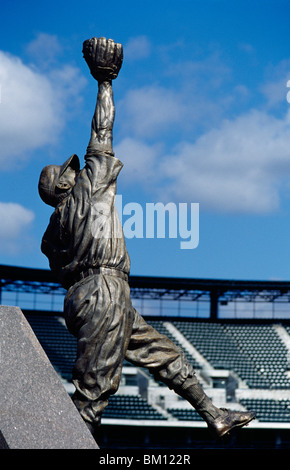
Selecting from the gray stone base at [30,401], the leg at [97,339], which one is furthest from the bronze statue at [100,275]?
the gray stone base at [30,401]

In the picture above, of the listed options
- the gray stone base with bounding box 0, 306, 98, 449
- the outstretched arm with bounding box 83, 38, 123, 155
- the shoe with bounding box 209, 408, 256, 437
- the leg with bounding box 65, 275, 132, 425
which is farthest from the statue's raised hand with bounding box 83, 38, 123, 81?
the shoe with bounding box 209, 408, 256, 437

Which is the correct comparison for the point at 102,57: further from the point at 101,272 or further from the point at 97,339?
the point at 97,339

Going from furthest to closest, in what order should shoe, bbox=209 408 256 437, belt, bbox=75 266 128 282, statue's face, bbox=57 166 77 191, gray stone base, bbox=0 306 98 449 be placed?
1. statue's face, bbox=57 166 77 191
2. shoe, bbox=209 408 256 437
3. belt, bbox=75 266 128 282
4. gray stone base, bbox=0 306 98 449

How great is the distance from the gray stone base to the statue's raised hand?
2.17 meters

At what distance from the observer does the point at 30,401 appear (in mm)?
4664

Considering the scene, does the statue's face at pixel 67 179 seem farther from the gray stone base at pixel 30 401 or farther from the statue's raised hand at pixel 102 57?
the gray stone base at pixel 30 401

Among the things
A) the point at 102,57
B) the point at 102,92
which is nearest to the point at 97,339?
the point at 102,92

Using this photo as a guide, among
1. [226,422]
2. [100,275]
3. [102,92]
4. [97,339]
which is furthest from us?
[102,92]

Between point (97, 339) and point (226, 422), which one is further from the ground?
point (97, 339)

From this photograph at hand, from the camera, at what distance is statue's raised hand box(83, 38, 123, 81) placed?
6.00 m

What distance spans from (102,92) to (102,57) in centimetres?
28

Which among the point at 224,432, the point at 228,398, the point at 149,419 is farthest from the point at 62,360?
the point at 224,432

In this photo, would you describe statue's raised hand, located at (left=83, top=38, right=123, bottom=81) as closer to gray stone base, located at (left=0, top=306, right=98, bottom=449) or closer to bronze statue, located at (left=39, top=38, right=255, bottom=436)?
bronze statue, located at (left=39, top=38, right=255, bottom=436)

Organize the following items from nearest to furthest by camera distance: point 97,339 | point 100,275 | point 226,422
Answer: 1. point 97,339
2. point 100,275
3. point 226,422
